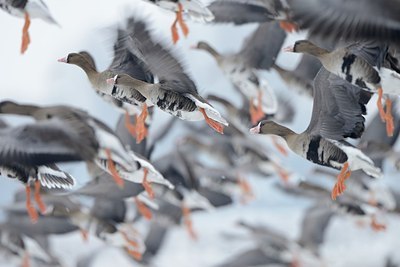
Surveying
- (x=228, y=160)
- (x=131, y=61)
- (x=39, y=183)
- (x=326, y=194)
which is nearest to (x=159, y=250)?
(x=228, y=160)

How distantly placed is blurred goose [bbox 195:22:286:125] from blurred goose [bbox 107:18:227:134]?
187 centimetres

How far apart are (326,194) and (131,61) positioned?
3337mm

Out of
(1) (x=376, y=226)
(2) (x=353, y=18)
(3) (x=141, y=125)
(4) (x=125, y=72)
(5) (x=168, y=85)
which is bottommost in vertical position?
(1) (x=376, y=226)

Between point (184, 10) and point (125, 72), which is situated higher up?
point (184, 10)

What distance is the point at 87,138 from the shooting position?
15.0 ft

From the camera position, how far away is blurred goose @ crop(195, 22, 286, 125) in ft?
19.1

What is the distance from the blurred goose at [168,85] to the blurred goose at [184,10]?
16.5 inches

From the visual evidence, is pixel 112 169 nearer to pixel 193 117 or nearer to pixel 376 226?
pixel 193 117

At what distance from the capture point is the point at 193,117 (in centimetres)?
400

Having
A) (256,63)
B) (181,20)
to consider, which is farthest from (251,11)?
(256,63)

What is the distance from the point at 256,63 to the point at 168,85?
2.11 metres

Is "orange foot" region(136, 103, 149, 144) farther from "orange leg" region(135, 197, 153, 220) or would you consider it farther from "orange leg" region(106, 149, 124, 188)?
"orange leg" region(135, 197, 153, 220)

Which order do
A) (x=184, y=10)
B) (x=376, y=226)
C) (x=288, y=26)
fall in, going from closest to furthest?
(x=184, y=10) → (x=288, y=26) → (x=376, y=226)

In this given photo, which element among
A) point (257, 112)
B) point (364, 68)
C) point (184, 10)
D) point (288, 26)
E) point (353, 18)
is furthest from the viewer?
point (257, 112)
